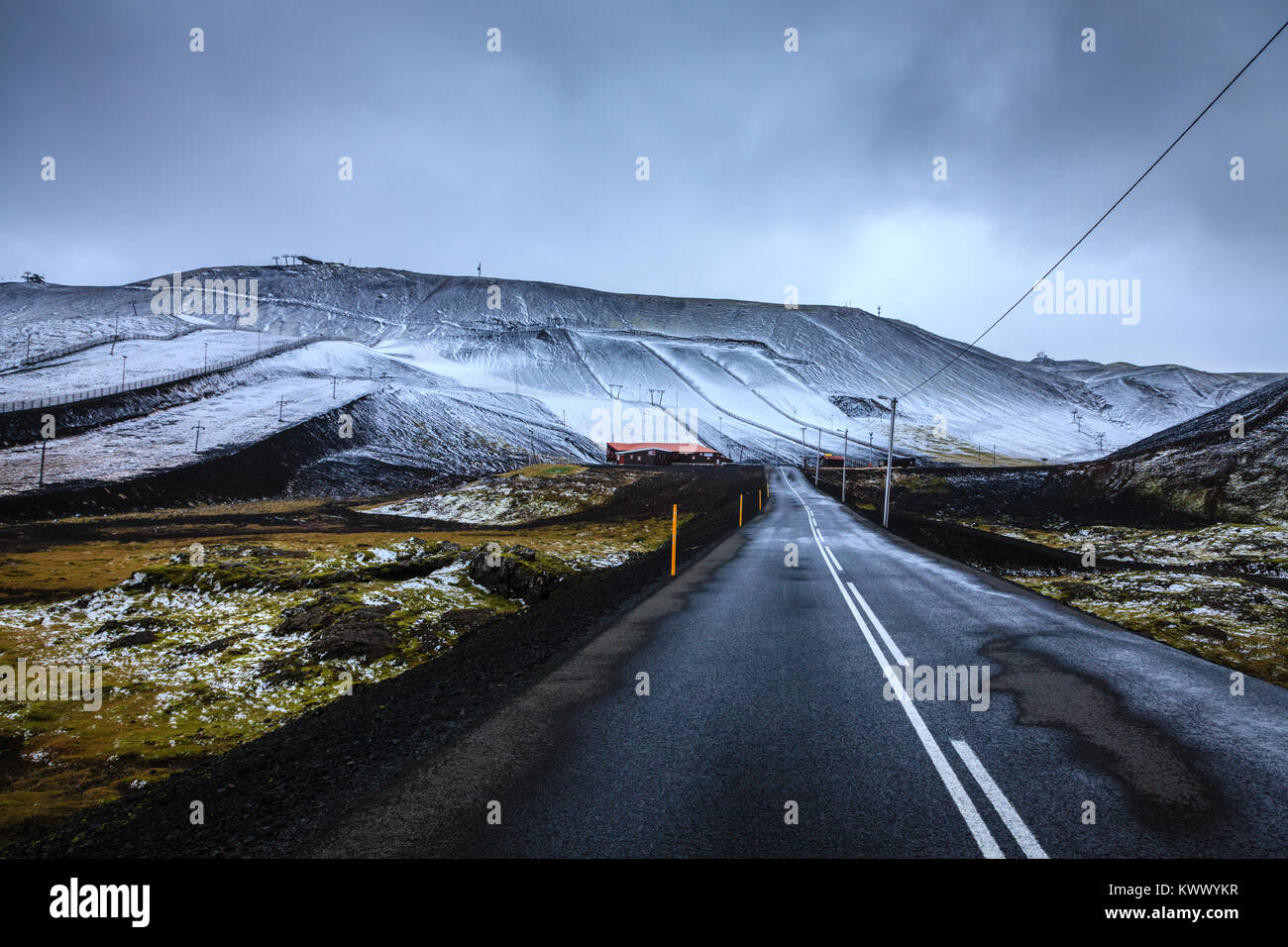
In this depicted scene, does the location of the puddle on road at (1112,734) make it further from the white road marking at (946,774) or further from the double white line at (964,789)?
the white road marking at (946,774)

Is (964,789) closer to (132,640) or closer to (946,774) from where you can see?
(946,774)

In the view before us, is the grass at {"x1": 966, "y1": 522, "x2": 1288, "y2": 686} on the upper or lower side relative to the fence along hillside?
lower

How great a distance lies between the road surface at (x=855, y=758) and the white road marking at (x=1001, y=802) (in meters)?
0.02

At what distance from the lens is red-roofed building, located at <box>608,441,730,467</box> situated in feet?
362

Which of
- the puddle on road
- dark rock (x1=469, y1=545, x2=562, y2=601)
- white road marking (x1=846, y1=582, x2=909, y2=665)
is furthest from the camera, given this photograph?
dark rock (x1=469, y1=545, x2=562, y2=601)

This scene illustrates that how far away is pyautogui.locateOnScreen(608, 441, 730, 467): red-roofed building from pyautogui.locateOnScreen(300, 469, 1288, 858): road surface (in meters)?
100.0

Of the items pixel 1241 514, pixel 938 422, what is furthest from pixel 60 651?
pixel 938 422

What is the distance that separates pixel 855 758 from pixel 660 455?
347 ft

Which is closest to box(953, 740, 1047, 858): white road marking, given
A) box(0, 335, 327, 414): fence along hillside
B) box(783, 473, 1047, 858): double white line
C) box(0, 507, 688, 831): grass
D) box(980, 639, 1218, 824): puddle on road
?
box(783, 473, 1047, 858): double white line

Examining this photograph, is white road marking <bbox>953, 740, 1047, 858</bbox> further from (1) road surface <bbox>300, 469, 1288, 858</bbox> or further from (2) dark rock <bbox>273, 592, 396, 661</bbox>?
(2) dark rock <bbox>273, 592, 396, 661</bbox>

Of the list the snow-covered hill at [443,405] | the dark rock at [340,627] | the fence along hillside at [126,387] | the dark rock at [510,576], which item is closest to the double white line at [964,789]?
the dark rock at [340,627]

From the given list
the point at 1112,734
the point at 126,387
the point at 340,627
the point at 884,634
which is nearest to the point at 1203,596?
the point at 884,634

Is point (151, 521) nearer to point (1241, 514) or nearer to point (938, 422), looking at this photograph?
point (1241, 514)
